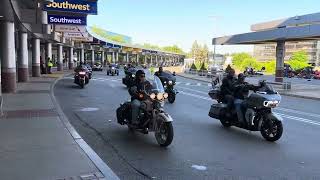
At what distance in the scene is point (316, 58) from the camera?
14138 centimetres

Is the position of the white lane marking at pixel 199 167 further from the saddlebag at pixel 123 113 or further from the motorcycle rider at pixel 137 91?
the saddlebag at pixel 123 113

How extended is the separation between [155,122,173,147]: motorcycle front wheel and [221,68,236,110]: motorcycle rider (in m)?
2.81

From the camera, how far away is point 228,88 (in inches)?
468

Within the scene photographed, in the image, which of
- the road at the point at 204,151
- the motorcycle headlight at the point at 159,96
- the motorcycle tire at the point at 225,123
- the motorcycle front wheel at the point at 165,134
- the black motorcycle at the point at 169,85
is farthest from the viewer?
the black motorcycle at the point at 169,85

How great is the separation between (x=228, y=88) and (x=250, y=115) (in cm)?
150

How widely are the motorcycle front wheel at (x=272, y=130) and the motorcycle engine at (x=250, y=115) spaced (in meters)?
0.31

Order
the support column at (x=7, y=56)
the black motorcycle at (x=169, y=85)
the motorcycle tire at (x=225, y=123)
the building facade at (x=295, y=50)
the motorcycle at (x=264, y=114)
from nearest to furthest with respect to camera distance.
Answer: the motorcycle at (x=264, y=114), the motorcycle tire at (x=225, y=123), the black motorcycle at (x=169, y=85), the support column at (x=7, y=56), the building facade at (x=295, y=50)

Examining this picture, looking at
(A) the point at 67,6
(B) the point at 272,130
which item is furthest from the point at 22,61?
(B) the point at 272,130

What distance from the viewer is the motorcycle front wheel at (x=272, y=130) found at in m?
9.90

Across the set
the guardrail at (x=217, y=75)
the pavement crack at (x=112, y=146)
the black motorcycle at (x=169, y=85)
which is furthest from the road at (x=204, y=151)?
the guardrail at (x=217, y=75)

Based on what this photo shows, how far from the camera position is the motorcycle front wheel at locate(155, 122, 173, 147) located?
9.05 metres

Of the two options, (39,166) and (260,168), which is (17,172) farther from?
(260,168)

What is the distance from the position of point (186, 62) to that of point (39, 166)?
74350 mm

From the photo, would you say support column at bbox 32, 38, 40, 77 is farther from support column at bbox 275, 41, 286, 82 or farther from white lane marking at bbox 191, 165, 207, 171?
white lane marking at bbox 191, 165, 207, 171
